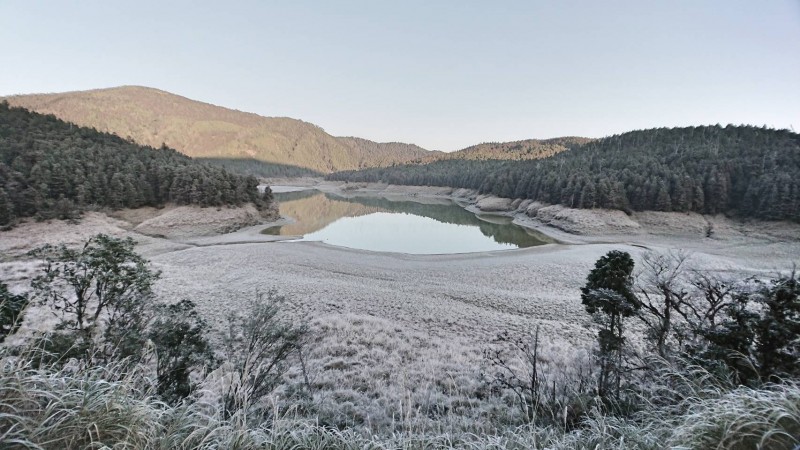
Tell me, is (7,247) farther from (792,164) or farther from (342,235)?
(792,164)

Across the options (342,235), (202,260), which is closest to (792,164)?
(342,235)

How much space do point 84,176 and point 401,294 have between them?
3655cm

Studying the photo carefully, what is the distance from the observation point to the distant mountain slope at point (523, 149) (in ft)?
416

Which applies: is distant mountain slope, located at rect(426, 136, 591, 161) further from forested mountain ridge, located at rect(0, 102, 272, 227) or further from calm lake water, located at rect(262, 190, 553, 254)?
forested mountain ridge, located at rect(0, 102, 272, 227)

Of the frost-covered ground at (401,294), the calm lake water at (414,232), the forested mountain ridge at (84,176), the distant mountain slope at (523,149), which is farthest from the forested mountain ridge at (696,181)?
the distant mountain slope at (523,149)

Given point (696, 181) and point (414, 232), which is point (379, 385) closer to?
point (414, 232)

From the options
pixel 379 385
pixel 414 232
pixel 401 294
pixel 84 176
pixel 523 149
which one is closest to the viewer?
pixel 379 385

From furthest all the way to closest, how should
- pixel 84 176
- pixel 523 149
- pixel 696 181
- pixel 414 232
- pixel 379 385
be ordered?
pixel 523 149, pixel 414 232, pixel 696 181, pixel 84 176, pixel 379 385

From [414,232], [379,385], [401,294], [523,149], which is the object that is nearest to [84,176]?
[414,232]

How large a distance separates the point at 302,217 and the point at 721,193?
58235 millimetres

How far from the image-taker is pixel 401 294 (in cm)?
1761

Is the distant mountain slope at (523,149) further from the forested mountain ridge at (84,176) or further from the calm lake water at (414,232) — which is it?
the forested mountain ridge at (84,176)

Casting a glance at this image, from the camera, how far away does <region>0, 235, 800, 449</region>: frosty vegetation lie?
2738mm

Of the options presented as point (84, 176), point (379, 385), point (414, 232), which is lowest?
point (379, 385)
